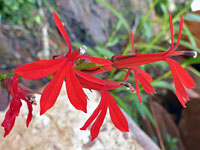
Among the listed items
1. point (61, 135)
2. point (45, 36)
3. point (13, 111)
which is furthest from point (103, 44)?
point (13, 111)

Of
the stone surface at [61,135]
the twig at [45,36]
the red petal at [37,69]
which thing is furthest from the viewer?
the twig at [45,36]

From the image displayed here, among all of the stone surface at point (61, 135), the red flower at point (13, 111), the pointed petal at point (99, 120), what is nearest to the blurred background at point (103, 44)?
the stone surface at point (61, 135)

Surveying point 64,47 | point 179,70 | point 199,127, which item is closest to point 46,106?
point 179,70

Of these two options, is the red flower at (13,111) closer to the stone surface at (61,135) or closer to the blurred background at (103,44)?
the stone surface at (61,135)

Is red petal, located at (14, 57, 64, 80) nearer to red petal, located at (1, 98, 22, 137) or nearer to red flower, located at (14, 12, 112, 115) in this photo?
red flower, located at (14, 12, 112, 115)

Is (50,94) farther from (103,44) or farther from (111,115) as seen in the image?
(103,44)

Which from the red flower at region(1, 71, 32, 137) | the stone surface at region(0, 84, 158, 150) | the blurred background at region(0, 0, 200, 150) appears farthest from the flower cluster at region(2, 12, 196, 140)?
the blurred background at region(0, 0, 200, 150)
